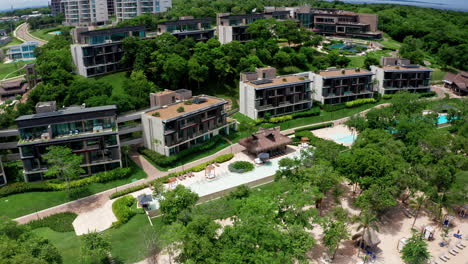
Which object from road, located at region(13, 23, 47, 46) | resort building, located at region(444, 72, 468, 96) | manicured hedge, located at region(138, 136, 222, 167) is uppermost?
road, located at region(13, 23, 47, 46)

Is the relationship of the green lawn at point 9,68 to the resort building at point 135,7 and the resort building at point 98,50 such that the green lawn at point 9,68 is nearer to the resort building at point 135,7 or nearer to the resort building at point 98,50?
the resort building at point 98,50

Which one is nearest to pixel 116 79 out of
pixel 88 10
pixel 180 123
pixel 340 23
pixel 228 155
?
pixel 180 123

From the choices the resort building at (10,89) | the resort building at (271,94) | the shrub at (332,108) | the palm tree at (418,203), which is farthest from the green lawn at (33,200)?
the shrub at (332,108)

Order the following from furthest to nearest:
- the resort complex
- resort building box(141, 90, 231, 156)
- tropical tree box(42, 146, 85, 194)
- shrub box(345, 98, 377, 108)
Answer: shrub box(345, 98, 377, 108) < resort building box(141, 90, 231, 156) < tropical tree box(42, 146, 85, 194) < the resort complex

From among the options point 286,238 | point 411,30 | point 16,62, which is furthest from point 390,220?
point 16,62

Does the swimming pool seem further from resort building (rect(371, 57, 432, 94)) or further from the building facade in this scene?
the building facade

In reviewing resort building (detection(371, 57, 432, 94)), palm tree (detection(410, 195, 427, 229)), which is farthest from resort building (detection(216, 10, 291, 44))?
palm tree (detection(410, 195, 427, 229))

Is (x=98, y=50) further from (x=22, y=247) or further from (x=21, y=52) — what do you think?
(x=22, y=247)
